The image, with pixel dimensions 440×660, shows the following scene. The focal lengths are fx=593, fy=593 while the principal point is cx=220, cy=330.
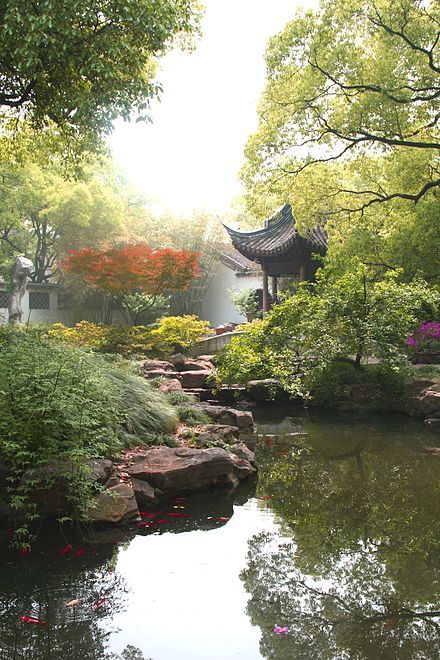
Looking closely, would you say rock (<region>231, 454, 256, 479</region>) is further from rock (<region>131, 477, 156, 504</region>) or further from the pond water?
rock (<region>131, 477, 156, 504</region>)

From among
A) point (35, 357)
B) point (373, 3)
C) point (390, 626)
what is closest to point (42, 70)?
point (35, 357)

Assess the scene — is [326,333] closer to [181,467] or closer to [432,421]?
[432,421]

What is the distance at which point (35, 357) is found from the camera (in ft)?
15.3

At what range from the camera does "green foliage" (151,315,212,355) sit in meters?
12.3

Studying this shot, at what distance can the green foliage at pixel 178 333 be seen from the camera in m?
12.3

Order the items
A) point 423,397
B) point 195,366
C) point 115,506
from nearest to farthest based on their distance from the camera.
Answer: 1. point 115,506
2. point 423,397
3. point 195,366

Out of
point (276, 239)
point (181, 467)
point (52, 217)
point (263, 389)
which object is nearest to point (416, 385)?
point (263, 389)

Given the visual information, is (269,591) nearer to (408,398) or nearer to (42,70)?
(42,70)

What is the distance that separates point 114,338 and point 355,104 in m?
6.30

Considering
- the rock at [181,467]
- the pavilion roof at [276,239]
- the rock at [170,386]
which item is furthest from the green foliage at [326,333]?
the pavilion roof at [276,239]

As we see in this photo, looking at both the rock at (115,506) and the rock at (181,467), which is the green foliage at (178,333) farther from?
the rock at (115,506)

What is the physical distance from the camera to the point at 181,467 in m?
4.79

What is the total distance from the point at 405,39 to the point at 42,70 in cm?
645

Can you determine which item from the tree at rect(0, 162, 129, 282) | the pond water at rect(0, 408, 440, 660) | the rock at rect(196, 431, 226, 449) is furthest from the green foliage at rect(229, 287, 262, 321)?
the pond water at rect(0, 408, 440, 660)
